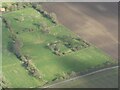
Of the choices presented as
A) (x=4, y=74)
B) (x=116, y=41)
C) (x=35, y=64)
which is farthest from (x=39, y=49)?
(x=116, y=41)

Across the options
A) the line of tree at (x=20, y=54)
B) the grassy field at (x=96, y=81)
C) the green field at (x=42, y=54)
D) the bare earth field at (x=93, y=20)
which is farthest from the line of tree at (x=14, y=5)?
the grassy field at (x=96, y=81)

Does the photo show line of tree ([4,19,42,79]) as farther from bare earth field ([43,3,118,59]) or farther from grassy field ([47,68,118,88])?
Answer: bare earth field ([43,3,118,59])

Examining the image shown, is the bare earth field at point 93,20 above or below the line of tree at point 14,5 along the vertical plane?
below

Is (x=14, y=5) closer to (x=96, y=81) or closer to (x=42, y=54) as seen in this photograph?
(x=42, y=54)

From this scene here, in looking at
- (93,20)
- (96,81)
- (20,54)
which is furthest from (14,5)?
(96,81)

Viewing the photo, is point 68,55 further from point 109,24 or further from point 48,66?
point 109,24

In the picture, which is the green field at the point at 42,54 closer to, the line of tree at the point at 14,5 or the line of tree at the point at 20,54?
the line of tree at the point at 20,54
